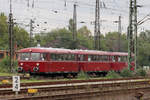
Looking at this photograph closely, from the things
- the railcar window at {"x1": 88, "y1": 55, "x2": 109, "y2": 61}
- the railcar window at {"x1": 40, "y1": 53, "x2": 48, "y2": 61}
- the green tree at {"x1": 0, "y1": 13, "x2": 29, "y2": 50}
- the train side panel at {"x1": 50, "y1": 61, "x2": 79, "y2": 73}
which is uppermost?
the green tree at {"x1": 0, "y1": 13, "x2": 29, "y2": 50}

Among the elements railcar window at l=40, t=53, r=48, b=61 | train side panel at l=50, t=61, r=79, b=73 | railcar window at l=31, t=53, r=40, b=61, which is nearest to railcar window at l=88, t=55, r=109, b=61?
train side panel at l=50, t=61, r=79, b=73

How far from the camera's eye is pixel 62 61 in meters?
29.7

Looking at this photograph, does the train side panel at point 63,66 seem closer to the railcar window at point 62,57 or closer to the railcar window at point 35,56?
the railcar window at point 62,57

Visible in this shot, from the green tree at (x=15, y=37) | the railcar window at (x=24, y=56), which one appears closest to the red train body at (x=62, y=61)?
the railcar window at (x=24, y=56)

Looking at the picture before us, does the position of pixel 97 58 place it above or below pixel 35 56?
below

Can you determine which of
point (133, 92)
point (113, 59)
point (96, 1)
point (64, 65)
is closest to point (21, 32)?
point (96, 1)

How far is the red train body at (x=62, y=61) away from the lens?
28.2m

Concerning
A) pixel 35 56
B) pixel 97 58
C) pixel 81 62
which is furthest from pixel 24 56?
pixel 97 58

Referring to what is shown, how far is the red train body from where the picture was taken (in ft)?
92.5

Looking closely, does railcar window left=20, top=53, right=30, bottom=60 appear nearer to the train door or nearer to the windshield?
the windshield

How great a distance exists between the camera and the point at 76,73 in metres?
32.1

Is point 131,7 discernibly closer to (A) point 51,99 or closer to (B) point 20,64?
(B) point 20,64

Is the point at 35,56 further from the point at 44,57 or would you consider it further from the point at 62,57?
the point at 62,57

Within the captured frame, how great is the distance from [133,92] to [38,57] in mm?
12429
